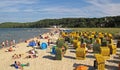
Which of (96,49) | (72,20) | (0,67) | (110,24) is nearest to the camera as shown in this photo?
(0,67)

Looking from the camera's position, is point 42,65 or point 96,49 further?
point 96,49

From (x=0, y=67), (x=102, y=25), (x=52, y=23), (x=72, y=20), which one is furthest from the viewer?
(x=52, y=23)

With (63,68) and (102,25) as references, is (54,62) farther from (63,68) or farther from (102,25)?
(102,25)

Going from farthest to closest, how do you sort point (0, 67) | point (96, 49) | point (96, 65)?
1. point (96, 49)
2. point (0, 67)
3. point (96, 65)

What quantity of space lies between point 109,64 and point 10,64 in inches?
262

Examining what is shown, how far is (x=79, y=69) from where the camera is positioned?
11945 mm

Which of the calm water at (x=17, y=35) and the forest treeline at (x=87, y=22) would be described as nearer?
the calm water at (x=17, y=35)

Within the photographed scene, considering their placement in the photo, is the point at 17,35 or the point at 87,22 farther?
the point at 87,22

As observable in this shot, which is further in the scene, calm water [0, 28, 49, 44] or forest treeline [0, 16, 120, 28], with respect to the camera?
forest treeline [0, 16, 120, 28]

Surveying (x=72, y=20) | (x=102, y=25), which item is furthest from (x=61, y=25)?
(x=102, y=25)

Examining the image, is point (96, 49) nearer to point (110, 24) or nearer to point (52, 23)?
point (110, 24)

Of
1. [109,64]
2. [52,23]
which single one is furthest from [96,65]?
[52,23]

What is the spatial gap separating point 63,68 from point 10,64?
394 cm

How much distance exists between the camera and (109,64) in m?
16.0
